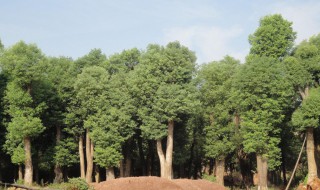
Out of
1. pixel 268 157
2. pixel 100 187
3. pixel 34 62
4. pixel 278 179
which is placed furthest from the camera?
pixel 278 179

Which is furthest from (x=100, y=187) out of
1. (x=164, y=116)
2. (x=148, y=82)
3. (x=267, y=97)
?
(x=267, y=97)

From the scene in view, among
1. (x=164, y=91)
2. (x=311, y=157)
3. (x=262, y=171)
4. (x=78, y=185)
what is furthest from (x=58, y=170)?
(x=311, y=157)

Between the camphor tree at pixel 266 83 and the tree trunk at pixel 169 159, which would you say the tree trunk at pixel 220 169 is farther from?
the tree trunk at pixel 169 159

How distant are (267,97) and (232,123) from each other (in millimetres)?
5359

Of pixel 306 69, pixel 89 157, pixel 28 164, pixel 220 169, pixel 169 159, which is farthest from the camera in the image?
pixel 89 157

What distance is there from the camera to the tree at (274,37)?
38.8m

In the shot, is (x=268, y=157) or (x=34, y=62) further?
(x=34, y=62)

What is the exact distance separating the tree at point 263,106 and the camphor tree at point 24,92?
21611mm

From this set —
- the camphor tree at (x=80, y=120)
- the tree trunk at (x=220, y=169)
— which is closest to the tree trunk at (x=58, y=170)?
the camphor tree at (x=80, y=120)

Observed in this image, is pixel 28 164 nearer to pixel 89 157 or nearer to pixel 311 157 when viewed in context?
pixel 89 157

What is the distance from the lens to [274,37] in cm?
3894

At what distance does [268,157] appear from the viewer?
3578 centimetres

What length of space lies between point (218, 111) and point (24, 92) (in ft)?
70.2

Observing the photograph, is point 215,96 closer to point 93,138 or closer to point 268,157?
point 268,157
